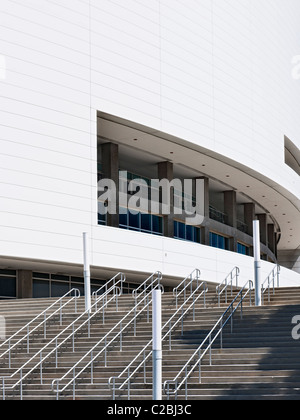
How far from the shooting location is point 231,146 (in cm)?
3934

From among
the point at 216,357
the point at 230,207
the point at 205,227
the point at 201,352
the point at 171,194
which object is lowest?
the point at 216,357

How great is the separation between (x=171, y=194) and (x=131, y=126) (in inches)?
234

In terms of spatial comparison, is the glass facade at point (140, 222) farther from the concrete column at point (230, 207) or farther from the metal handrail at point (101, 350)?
the metal handrail at point (101, 350)

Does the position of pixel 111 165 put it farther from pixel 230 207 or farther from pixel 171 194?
pixel 230 207

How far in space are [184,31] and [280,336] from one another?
21.9 meters

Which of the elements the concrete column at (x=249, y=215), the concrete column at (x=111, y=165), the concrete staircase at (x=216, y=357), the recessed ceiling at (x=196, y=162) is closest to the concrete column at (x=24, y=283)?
the concrete column at (x=111, y=165)

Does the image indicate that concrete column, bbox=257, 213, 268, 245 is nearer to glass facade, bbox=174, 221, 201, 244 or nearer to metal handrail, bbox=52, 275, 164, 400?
glass facade, bbox=174, 221, 201, 244

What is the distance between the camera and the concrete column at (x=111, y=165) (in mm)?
33750

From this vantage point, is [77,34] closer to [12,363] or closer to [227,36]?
[227,36]

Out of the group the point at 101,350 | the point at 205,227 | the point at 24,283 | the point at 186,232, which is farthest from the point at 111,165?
the point at 101,350

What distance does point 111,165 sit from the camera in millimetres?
34344

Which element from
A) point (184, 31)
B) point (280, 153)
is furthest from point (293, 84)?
point (184, 31)

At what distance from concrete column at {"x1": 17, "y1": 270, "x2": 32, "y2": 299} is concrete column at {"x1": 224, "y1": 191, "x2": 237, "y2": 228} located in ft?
51.3

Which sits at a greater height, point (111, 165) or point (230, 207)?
point (230, 207)
